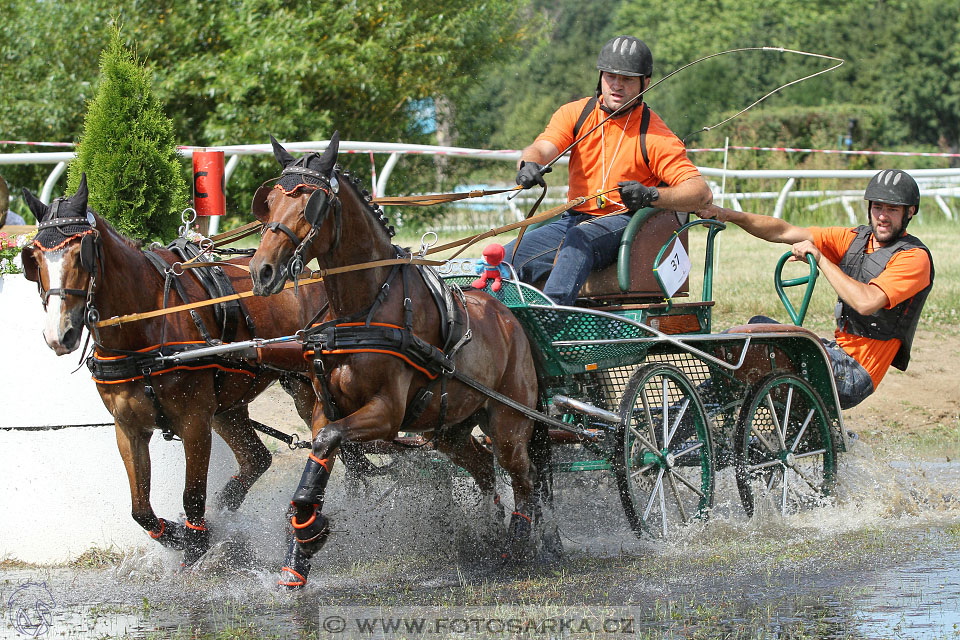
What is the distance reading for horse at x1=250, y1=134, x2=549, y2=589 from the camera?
472 cm

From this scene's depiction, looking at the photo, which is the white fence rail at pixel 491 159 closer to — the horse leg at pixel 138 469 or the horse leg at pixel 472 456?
the horse leg at pixel 472 456

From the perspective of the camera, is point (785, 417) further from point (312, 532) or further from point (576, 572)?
point (312, 532)

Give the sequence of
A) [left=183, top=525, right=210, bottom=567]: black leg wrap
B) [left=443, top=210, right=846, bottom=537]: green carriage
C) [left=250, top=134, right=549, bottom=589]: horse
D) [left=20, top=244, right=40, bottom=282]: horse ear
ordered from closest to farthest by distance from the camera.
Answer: [left=250, top=134, right=549, bottom=589]: horse, [left=20, top=244, right=40, bottom=282]: horse ear, [left=183, top=525, right=210, bottom=567]: black leg wrap, [left=443, top=210, right=846, bottom=537]: green carriage

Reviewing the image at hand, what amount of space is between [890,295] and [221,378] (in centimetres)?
357

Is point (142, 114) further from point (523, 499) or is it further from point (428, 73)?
point (428, 73)

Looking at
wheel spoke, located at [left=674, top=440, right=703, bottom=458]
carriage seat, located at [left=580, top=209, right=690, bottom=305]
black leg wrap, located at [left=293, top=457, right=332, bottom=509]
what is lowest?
wheel spoke, located at [left=674, top=440, right=703, bottom=458]

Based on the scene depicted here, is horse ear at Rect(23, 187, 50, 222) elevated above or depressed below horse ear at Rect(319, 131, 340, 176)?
below

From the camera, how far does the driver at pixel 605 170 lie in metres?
6.07

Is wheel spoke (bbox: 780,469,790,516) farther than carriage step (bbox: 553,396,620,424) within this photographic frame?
Yes

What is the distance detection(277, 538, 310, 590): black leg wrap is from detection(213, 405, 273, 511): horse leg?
1281 mm

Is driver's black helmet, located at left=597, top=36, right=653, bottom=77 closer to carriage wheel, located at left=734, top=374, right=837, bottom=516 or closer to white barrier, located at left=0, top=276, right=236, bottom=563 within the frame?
carriage wheel, located at left=734, top=374, right=837, bottom=516

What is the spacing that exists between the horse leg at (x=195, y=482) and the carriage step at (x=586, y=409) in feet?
5.70

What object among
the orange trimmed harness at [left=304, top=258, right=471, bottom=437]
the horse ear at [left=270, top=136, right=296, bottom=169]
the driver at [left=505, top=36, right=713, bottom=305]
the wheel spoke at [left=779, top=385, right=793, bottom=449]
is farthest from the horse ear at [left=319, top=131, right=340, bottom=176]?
the wheel spoke at [left=779, top=385, right=793, bottom=449]

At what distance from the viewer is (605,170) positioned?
20.6 feet
